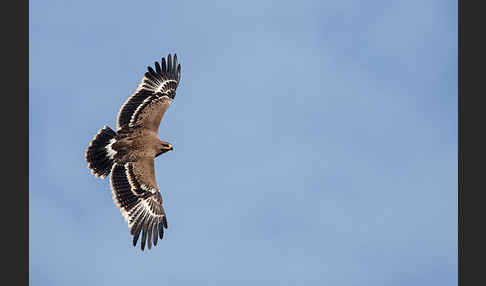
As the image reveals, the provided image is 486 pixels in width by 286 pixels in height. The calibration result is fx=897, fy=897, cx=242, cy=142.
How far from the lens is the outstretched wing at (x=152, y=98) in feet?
96.4

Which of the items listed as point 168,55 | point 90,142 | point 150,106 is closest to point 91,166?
point 90,142

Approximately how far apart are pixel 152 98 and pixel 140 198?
3.42m

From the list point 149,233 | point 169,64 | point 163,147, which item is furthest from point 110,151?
point 169,64

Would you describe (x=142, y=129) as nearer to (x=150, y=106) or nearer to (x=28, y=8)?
(x=150, y=106)

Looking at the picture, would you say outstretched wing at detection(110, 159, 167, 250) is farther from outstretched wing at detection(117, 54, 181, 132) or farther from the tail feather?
outstretched wing at detection(117, 54, 181, 132)

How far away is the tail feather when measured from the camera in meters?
29.0

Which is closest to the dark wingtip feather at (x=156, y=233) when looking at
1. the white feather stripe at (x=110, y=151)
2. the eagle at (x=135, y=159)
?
the eagle at (x=135, y=159)

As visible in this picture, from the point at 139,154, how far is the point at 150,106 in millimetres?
1682

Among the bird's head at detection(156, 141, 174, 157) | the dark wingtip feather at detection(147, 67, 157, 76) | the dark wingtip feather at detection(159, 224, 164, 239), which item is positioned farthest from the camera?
the dark wingtip feather at detection(147, 67, 157, 76)

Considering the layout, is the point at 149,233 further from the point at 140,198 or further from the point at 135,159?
the point at 135,159

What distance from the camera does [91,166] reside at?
28.9 meters

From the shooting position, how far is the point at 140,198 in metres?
29.0

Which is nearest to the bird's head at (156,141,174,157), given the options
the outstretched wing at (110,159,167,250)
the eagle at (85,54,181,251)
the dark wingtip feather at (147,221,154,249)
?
the eagle at (85,54,181,251)

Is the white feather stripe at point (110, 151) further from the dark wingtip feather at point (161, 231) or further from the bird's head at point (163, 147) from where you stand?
the dark wingtip feather at point (161, 231)
